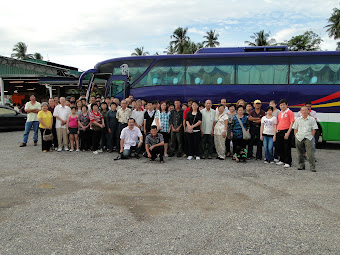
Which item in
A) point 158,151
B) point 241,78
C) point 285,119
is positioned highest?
point 241,78

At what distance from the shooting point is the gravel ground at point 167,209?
3043 mm

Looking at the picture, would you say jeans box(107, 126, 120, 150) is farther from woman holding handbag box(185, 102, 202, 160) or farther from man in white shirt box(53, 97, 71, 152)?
woman holding handbag box(185, 102, 202, 160)

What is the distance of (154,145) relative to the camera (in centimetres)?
748

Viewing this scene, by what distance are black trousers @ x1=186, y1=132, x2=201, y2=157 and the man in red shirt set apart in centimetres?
220

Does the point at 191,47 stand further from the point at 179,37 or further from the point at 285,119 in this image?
the point at 285,119

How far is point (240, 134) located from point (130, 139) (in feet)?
10.4

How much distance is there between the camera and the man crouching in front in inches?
294

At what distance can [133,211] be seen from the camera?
4012 millimetres

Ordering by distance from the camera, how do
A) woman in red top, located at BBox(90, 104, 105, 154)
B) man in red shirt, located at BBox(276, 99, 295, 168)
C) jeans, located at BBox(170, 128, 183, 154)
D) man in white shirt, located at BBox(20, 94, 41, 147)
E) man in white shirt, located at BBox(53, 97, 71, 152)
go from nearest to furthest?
man in red shirt, located at BBox(276, 99, 295, 168) < jeans, located at BBox(170, 128, 183, 154) < woman in red top, located at BBox(90, 104, 105, 154) < man in white shirt, located at BBox(53, 97, 71, 152) < man in white shirt, located at BBox(20, 94, 41, 147)

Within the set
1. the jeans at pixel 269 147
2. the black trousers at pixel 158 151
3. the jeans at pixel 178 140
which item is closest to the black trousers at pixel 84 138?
the black trousers at pixel 158 151

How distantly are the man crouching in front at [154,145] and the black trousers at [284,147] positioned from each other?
3.14 meters

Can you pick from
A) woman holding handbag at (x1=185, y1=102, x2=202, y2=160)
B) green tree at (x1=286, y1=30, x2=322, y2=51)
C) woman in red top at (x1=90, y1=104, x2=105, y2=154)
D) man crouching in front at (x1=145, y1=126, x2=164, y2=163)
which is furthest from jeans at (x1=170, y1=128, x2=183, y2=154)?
green tree at (x1=286, y1=30, x2=322, y2=51)

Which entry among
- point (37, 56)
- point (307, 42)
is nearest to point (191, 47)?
point (307, 42)

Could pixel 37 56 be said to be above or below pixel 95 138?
above
